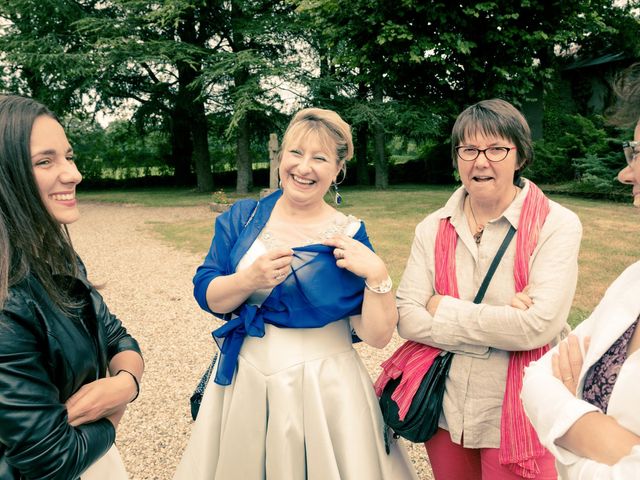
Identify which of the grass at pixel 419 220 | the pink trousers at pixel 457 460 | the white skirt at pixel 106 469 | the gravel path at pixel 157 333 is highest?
the white skirt at pixel 106 469

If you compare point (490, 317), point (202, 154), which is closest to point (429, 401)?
point (490, 317)

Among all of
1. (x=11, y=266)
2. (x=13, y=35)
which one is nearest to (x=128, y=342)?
(x=11, y=266)

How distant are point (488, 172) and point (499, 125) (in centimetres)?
20

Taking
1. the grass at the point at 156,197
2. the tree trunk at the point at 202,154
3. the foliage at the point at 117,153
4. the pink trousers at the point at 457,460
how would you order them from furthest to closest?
the foliage at the point at 117,153 < the tree trunk at the point at 202,154 < the grass at the point at 156,197 < the pink trousers at the point at 457,460

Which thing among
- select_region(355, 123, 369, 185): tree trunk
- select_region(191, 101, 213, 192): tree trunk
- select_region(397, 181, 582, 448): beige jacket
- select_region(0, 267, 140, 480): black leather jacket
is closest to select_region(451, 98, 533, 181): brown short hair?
select_region(397, 181, 582, 448): beige jacket

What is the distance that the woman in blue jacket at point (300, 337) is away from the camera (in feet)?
6.53

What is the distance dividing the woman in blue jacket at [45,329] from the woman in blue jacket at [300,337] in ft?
1.63

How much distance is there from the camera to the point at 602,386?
4.09 ft

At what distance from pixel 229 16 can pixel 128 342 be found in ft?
72.5

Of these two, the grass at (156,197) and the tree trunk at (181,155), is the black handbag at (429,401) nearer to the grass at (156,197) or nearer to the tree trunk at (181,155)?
the grass at (156,197)

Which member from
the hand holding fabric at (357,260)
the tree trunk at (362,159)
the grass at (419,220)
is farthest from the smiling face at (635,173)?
the tree trunk at (362,159)

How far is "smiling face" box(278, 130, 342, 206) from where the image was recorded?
2.08m

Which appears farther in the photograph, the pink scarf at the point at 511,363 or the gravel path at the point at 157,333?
the gravel path at the point at 157,333

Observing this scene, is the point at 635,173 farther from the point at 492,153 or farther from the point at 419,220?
the point at 419,220
